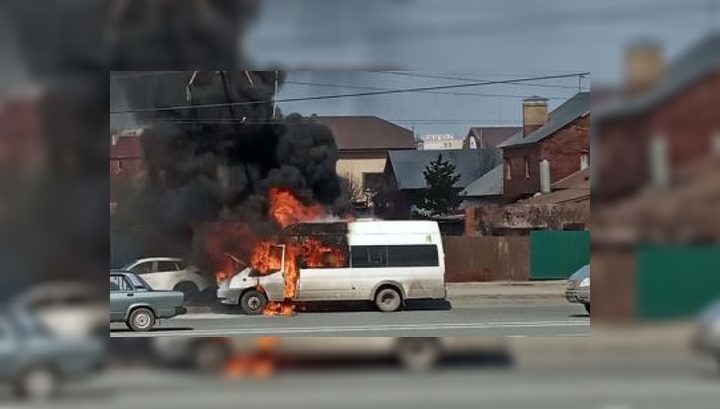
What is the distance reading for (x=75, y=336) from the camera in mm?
2133

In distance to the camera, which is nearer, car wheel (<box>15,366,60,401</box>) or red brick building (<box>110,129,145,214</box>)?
car wheel (<box>15,366,60,401</box>)

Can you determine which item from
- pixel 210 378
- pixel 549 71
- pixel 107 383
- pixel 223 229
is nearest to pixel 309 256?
pixel 223 229

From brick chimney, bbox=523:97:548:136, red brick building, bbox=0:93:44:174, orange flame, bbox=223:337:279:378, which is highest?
brick chimney, bbox=523:97:548:136

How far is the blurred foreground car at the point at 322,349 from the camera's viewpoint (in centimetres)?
227

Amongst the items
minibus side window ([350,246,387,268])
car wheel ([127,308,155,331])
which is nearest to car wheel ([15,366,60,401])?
car wheel ([127,308,155,331])

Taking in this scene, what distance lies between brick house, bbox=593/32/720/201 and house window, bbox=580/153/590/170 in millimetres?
112

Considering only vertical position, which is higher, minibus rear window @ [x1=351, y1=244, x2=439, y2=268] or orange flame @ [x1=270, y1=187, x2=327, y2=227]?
orange flame @ [x1=270, y1=187, x2=327, y2=227]

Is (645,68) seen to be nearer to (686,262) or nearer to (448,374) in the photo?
(686,262)

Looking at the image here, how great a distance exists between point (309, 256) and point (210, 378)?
0.40 meters

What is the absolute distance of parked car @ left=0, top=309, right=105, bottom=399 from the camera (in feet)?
6.87

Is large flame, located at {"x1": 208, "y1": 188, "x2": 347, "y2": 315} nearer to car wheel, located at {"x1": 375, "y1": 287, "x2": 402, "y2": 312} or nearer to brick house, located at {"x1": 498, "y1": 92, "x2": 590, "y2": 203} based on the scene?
car wheel, located at {"x1": 375, "y1": 287, "x2": 402, "y2": 312}

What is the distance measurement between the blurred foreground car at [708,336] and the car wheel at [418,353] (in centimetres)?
64

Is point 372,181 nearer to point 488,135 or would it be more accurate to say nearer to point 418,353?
point 488,135

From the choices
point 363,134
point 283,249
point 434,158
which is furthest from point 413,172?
point 283,249
